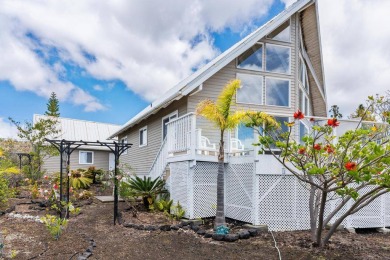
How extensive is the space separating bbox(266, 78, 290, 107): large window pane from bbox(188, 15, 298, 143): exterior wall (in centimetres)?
16

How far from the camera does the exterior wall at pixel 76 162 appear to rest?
21797mm

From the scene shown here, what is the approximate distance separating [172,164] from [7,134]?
1668 cm

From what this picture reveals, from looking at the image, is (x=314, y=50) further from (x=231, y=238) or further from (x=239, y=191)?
(x=231, y=238)

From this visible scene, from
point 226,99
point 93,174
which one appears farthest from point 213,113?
point 93,174

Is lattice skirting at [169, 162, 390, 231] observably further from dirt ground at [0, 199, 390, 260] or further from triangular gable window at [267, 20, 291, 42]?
triangular gable window at [267, 20, 291, 42]

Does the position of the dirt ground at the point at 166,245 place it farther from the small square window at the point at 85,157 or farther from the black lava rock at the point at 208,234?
the small square window at the point at 85,157

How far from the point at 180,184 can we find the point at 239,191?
1.71m

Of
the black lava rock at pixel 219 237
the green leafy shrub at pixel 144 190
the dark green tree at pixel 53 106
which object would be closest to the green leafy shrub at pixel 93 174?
the green leafy shrub at pixel 144 190

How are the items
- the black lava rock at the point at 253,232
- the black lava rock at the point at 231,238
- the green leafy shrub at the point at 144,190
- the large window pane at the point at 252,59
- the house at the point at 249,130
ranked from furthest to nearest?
the large window pane at the point at 252,59
the green leafy shrub at the point at 144,190
the house at the point at 249,130
the black lava rock at the point at 253,232
the black lava rock at the point at 231,238

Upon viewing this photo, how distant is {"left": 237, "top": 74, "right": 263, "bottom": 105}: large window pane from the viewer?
11.4 meters

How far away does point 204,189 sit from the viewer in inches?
331

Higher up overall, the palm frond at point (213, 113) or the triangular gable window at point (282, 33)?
the triangular gable window at point (282, 33)

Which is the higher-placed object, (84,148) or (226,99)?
(226,99)

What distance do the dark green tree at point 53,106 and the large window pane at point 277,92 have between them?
58.3 ft
